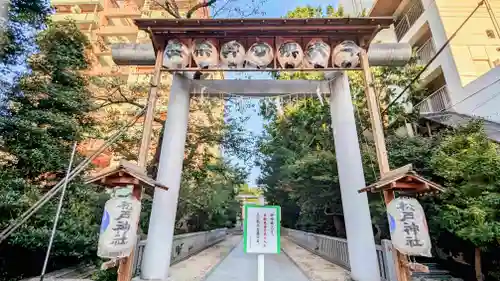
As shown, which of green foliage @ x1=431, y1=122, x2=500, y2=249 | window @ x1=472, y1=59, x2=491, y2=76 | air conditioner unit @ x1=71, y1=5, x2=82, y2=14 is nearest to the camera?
green foliage @ x1=431, y1=122, x2=500, y2=249

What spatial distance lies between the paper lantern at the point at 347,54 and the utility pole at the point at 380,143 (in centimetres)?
13

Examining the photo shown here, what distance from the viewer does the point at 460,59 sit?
9500 millimetres

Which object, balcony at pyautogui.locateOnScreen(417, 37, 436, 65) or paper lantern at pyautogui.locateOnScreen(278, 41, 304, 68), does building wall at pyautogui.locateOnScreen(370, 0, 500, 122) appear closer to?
balcony at pyautogui.locateOnScreen(417, 37, 436, 65)

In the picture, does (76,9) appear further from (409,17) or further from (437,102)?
(437,102)

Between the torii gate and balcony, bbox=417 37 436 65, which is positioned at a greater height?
balcony, bbox=417 37 436 65

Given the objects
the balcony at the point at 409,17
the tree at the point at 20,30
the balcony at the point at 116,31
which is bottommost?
the tree at the point at 20,30

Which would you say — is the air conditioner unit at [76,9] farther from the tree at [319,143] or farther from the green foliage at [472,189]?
the green foliage at [472,189]

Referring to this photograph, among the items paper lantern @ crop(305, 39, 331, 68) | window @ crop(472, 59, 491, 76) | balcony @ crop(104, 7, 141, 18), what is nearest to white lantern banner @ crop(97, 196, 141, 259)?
paper lantern @ crop(305, 39, 331, 68)

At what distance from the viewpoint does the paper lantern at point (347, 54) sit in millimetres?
5051

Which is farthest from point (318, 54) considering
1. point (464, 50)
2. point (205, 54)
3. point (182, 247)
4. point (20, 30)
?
point (464, 50)

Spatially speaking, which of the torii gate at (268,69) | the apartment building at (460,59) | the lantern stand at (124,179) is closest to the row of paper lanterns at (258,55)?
the torii gate at (268,69)

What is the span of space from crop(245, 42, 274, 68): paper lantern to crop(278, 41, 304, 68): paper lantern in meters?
0.21

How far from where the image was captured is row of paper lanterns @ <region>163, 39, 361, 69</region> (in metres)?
5.11

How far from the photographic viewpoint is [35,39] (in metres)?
7.17
